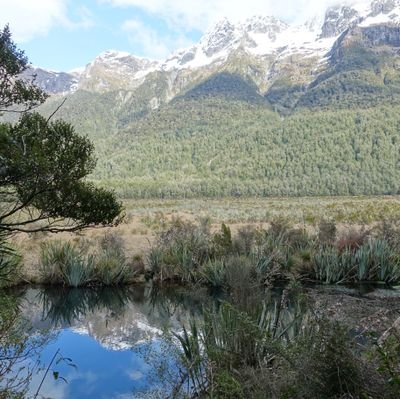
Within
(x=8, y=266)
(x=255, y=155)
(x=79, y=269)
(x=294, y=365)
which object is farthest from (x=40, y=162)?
(x=255, y=155)

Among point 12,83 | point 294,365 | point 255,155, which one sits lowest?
point 255,155

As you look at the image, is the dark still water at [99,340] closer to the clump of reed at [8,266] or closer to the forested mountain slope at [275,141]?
the clump of reed at [8,266]

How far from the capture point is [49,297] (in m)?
13.1

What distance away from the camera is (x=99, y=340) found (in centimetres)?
1012

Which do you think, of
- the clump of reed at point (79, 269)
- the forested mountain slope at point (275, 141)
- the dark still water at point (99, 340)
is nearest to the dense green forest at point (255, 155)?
the forested mountain slope at point (275, 141)

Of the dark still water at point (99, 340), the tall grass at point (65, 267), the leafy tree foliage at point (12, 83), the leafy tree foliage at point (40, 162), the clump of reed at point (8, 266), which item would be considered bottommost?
the dark still water at point (99, 340)

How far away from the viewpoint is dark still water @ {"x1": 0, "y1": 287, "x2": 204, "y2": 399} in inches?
289

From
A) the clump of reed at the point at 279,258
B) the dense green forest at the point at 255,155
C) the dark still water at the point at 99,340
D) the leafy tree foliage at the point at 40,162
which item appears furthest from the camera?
the dense green forest at the point at 255,155

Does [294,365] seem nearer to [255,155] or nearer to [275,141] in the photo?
[255,155]

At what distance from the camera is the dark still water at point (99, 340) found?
7.33m

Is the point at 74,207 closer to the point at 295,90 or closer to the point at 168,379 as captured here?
the point at 168,379

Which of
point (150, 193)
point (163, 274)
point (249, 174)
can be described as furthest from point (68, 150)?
point (249, 174)

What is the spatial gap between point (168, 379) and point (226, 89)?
179195 millimetres

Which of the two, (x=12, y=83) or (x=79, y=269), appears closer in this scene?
(x=12, y=83)
